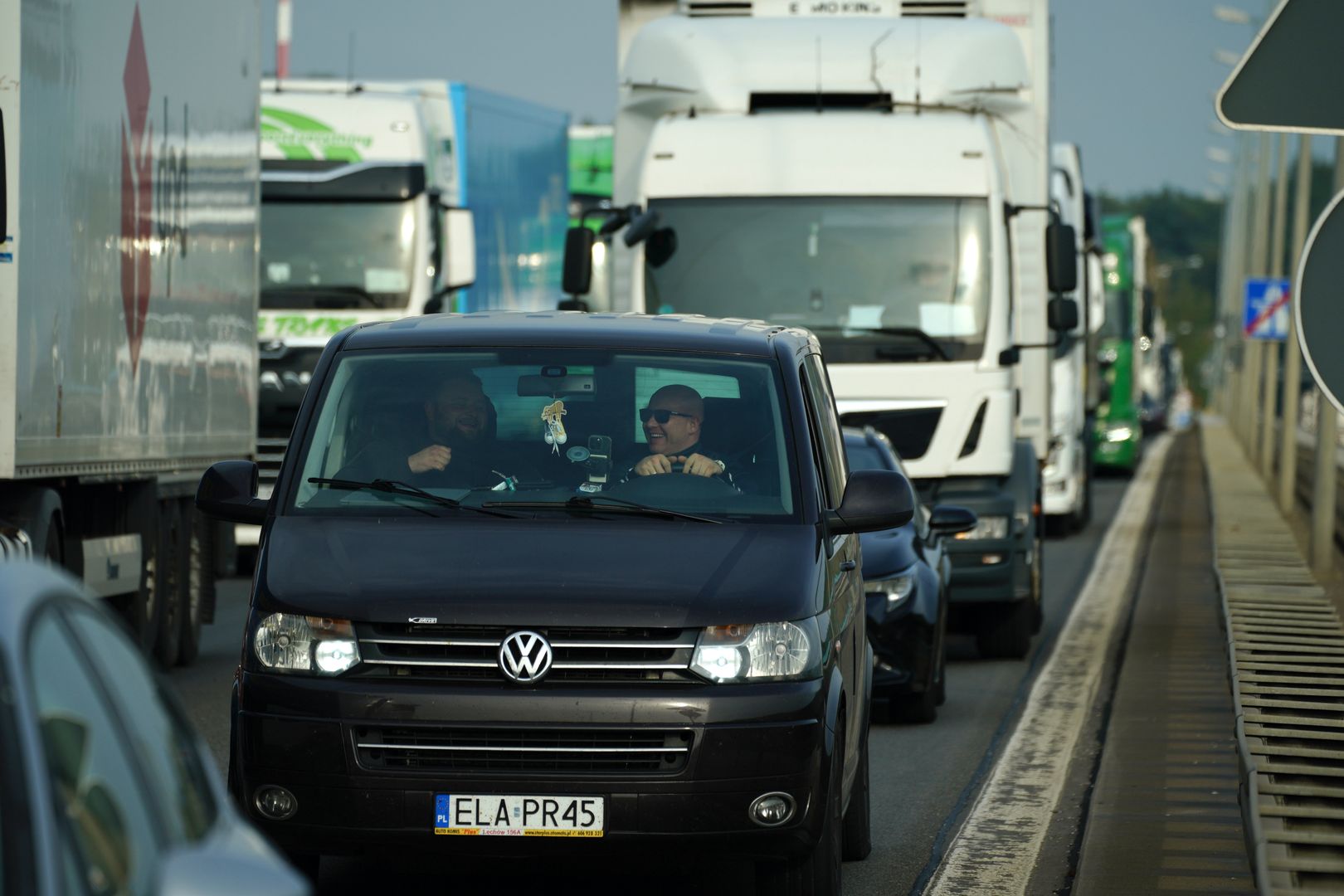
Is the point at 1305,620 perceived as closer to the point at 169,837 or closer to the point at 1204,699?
the point at 1204,699

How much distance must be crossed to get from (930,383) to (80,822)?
1290 cm

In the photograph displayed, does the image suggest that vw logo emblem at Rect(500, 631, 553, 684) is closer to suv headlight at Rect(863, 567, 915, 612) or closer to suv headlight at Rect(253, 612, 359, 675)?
suv headlight at Rect(253, 612, 359, 675)

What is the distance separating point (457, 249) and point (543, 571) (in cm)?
1414

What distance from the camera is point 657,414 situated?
719 centimetres

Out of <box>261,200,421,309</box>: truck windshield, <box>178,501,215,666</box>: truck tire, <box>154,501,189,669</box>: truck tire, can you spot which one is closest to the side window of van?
<box>154,501,189,669</box>: truck tire

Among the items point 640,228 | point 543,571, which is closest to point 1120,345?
point 640,228

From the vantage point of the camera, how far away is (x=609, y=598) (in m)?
6.34

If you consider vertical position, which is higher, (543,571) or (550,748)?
(543,571)

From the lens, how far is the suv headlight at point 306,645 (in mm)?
6352

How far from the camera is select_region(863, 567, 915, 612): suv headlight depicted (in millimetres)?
11797

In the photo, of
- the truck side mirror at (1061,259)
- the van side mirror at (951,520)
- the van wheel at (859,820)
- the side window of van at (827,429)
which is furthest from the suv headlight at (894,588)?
the truck side mirror at (1061,259)

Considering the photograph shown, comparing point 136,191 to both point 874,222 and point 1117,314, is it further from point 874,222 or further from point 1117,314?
point 1117,314

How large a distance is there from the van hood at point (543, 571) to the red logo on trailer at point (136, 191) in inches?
215

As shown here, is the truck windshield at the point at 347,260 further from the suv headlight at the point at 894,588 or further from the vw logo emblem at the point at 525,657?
the vw logo emblem at the point at 525,657
